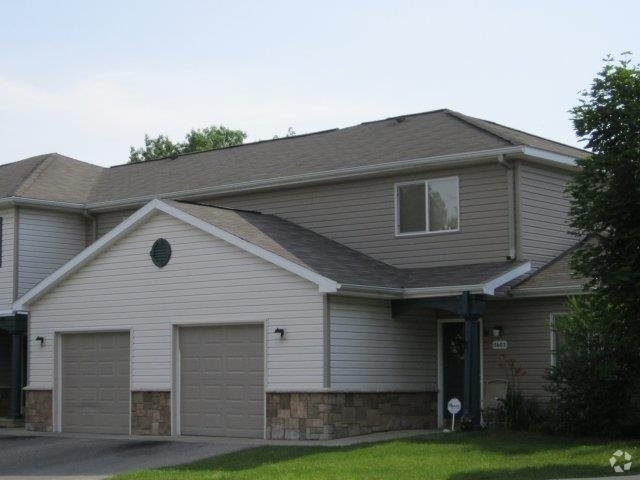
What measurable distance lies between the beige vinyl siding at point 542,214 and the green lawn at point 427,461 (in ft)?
15.2

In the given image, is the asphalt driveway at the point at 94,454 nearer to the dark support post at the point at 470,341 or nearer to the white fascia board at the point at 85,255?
the white fascia board at the point at 85,255

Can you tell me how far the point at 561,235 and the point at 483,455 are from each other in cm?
749

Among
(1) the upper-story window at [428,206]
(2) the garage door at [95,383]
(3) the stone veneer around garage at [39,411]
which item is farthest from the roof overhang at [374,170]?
(3) the stone veneer around garage at [39,411]

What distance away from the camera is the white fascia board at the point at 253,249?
62.3ft

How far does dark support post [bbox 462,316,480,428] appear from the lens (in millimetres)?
19672

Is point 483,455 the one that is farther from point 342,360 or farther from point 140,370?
point 140,370

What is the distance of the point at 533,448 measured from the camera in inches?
657

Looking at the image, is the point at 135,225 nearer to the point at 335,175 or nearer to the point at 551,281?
the point at 335,175

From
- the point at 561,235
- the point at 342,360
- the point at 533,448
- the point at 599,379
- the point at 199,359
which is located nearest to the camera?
the point at 533,448

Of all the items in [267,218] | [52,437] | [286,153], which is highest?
[286,153]

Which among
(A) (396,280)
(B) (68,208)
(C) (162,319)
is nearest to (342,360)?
(A) (396,280)

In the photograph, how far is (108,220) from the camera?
27266 mm

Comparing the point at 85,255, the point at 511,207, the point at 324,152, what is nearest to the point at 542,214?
the point at 511,207

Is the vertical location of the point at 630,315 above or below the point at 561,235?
below
